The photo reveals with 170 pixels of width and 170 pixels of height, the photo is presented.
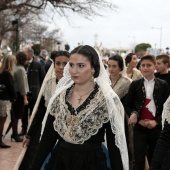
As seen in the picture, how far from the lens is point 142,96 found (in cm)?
500

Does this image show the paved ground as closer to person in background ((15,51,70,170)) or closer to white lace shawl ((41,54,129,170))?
person in background ((15,51,70,170))

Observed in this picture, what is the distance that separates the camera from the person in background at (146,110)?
486cm

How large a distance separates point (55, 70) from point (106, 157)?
181 centimetres

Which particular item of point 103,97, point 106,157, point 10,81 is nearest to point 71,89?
point 103,97

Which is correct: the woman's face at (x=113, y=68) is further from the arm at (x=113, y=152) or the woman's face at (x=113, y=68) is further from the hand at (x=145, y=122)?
the arm at (x=113, y=152)

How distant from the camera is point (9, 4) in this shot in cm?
1416

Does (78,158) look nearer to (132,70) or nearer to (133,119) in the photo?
(133,119)

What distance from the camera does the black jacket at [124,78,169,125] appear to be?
16.1 feet

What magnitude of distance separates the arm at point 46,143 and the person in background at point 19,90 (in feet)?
16.6

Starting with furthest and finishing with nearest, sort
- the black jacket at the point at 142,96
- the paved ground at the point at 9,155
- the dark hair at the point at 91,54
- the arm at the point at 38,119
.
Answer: the paved ground at the point at 9,155 → the black jacket at the point at 142,96 → the arm at the point at 38,119 → the dark hair at the point at 91,54

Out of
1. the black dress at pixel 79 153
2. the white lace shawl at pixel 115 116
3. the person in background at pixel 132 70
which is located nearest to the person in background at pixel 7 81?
the person in background at pixel 132 70

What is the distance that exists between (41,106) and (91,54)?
1749 mm

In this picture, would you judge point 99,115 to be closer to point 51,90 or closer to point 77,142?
point 77,142

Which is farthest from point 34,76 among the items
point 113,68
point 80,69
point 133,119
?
point 80,69
